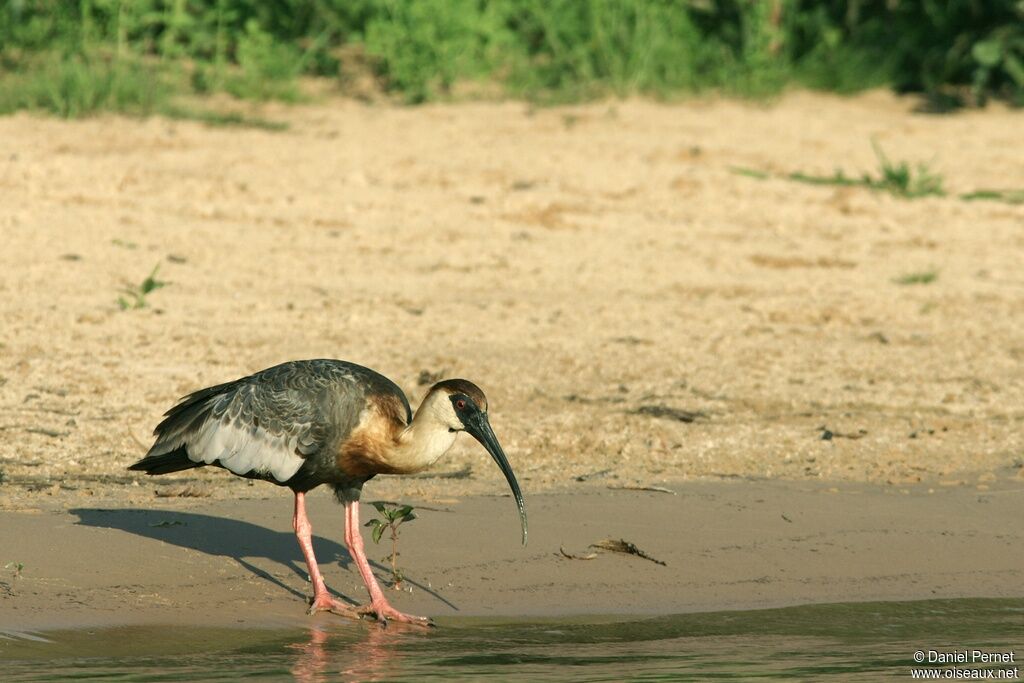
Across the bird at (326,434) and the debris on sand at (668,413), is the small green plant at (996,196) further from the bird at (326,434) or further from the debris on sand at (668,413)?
the bird at (326,434)

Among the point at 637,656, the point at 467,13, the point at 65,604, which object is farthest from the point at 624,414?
the point at 467,13

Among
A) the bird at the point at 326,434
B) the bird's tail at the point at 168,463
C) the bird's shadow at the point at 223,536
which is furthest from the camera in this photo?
the bird's shadow at the point at 223,536

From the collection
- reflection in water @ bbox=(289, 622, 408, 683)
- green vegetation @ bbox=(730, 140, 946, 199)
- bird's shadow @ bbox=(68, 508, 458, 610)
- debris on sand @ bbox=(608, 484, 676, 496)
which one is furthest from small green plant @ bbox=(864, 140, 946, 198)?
reflection in water @ bbox=(289, 622, 408, 683)

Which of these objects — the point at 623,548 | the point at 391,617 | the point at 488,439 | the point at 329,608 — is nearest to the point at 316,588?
the point at 329,608

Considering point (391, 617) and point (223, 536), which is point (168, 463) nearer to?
point (223, 536)

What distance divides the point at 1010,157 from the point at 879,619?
306 inches

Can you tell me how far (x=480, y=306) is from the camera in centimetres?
960

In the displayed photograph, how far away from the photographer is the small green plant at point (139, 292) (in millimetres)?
9094

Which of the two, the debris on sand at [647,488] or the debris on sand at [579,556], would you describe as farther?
the debris on sand at [647,488]

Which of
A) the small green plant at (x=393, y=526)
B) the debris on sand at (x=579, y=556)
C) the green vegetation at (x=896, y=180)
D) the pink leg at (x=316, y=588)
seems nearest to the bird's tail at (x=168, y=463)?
the pink leg at (x=316, y=588)

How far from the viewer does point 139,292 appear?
933 centimetres

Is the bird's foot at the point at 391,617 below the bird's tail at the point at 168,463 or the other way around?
below

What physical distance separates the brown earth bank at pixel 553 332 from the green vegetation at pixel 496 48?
317 millimetres

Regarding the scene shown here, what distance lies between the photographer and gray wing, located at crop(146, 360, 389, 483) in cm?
568
